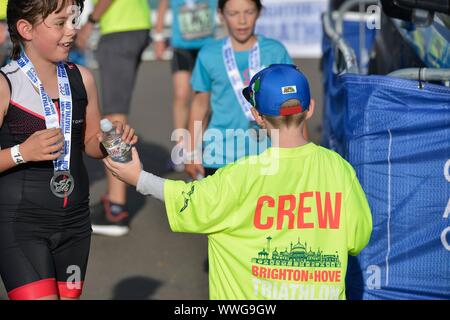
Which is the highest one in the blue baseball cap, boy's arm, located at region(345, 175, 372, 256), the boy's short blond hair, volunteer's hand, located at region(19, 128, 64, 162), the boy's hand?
the blue baseball cap

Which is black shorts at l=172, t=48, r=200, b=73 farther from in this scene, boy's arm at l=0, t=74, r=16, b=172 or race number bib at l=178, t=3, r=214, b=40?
boy's arm at l=0, t=74, r=16, b=172

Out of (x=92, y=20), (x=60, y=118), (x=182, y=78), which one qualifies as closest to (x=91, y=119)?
(x=60, y=118)

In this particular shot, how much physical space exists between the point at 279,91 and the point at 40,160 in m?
1.09

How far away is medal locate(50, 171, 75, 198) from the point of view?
4137mm

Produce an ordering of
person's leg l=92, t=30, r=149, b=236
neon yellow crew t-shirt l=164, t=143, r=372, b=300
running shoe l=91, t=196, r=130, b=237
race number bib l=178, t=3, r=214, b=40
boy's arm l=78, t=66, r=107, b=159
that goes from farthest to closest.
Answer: race number bib l=178, t=3, r=214, b=40
person's leg l=92, t=30, r=149, b=236
running shoe l=91, t=196, r=130, b=237
boy's arm l=78, t=66, r=107, b=159
neon yellow crew t-shirt l=164, t=143, r=372, b=300

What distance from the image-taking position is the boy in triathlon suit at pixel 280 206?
11.9 feet

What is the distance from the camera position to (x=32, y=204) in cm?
410

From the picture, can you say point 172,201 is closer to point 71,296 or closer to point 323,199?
point 323,199

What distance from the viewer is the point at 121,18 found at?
820 centimetres

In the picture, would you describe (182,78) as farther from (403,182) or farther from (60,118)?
(60,118)

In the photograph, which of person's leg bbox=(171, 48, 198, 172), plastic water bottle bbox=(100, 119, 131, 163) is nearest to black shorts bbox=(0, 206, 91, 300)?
plastic water bottle bbox=(100, 119, 131, 163)

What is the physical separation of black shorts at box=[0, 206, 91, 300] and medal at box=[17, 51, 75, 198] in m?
0.13
